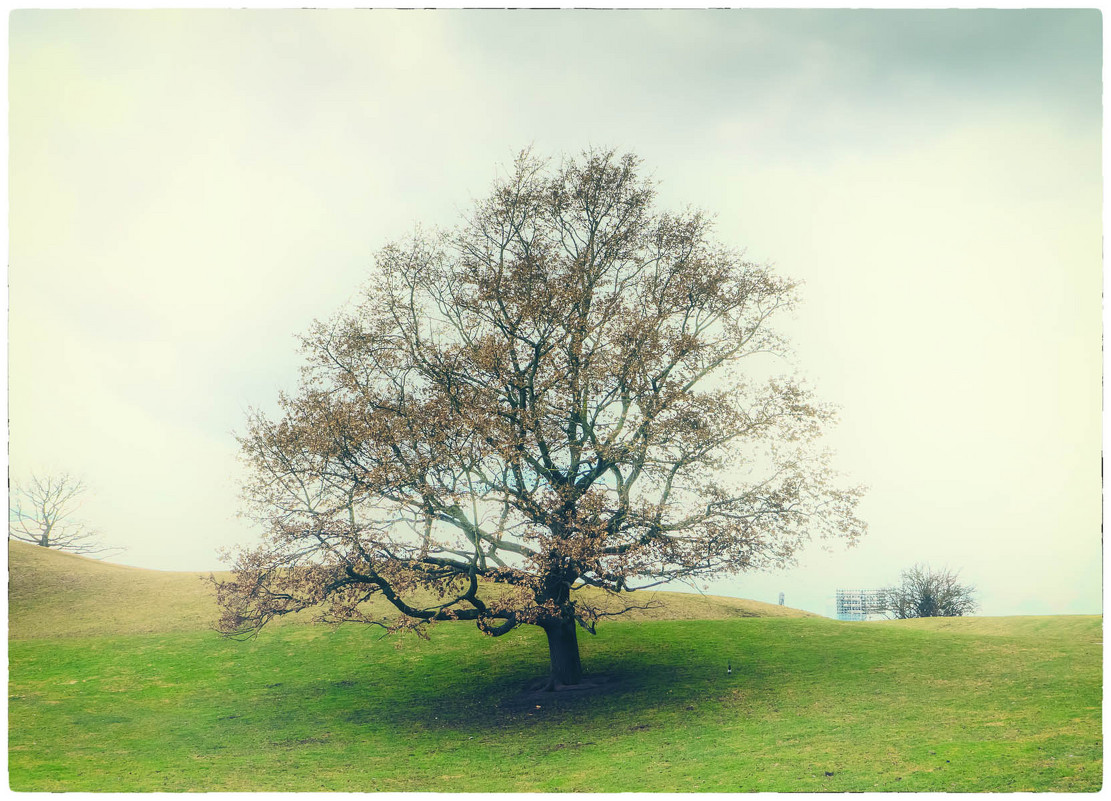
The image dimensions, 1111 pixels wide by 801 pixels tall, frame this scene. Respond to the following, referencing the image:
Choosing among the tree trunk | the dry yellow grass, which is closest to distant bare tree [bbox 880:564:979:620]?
the dry yellow grass

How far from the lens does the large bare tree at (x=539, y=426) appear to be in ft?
65.8

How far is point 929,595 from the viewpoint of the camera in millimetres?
48844

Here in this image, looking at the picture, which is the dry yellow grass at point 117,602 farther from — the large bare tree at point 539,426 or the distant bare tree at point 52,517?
the large bare tree at point 539,426

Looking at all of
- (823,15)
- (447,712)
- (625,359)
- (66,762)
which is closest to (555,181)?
(625,359)

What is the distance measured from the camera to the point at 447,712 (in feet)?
74.7

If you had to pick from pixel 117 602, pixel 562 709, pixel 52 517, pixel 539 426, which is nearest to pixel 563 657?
pixel 562 709

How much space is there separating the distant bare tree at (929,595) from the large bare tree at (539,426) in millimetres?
31549

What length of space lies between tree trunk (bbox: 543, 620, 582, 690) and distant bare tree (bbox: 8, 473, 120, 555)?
21.2 metres

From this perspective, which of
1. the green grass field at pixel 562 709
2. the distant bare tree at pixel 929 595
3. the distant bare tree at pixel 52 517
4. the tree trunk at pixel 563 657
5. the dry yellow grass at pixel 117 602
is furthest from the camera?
the distant bare tree at pixel 929 595

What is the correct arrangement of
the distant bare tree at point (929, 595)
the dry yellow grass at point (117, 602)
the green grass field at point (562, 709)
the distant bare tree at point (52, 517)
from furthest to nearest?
the distant bare tree at point (929, 595), the distant bare tree at point (52, 517), the dry yellow grass at point (117, 602), the green grass field at point (562, 709)

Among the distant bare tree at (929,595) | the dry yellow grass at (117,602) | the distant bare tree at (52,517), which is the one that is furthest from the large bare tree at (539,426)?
the distant bare tree at (929,595)

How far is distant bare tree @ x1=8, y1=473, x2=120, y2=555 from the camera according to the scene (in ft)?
119

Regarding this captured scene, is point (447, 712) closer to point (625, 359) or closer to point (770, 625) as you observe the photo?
point (625, 359)

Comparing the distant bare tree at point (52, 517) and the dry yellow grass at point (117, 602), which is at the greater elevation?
the distant bare tree at point (52, 517)
